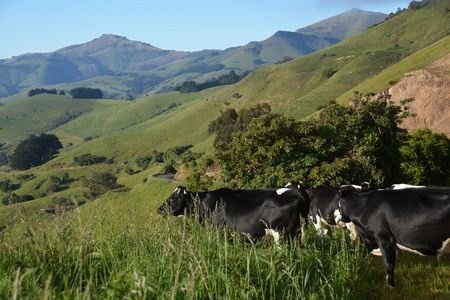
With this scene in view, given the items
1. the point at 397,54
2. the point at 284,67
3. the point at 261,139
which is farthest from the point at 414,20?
the point at 261,139

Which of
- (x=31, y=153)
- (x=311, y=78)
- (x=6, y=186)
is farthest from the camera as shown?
(x=31, y=153)

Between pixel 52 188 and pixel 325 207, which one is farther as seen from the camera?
pixel 52 188

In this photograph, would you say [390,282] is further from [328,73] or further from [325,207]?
[328,73]

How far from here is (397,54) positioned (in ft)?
441

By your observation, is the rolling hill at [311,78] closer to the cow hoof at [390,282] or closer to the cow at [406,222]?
the cow at [406,222]

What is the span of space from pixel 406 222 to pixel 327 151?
22846 mm

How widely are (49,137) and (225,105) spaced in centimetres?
9510

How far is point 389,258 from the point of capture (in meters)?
8.05

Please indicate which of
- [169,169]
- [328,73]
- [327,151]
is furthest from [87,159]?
[327,151]

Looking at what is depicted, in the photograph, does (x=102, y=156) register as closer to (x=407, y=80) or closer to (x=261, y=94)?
(x=261, y=94)

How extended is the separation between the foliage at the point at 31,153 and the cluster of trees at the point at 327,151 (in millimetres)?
162260

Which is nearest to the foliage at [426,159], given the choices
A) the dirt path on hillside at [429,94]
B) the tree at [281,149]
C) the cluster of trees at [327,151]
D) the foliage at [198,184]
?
the cluster of trees at [327,151]

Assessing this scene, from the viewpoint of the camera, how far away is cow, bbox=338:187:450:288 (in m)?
7.61

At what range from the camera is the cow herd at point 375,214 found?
7.68 metres
